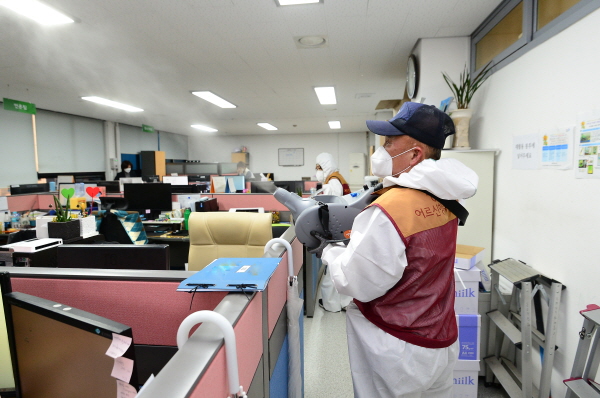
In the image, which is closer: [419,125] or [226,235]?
[419,125]

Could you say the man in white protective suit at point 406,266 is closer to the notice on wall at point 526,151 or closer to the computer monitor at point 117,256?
the computer monitor at point 117,256

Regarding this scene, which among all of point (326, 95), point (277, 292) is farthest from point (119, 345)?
point (326, 95)

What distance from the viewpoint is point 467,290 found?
1840 millimetres

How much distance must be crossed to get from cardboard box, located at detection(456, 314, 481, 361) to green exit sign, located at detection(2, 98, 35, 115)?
681 cm

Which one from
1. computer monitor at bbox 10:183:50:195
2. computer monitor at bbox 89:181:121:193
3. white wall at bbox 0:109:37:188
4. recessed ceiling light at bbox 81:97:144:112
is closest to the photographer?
computer monitor at bbox 10:183:50:195

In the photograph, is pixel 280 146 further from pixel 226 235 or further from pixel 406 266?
pixel 406 266

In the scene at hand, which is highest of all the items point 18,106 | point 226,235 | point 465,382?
point 18,106

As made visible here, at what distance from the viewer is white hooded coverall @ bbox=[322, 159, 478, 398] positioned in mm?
954

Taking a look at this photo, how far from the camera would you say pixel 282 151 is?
11.6 meters

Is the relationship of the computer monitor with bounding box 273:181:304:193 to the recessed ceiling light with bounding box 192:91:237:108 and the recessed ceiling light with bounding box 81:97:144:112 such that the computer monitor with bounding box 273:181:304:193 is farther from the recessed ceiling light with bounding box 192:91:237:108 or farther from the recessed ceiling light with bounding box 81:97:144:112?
the recessed ceiling light with bounding box 81:97:144:112

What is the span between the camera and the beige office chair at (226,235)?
76.6 inches

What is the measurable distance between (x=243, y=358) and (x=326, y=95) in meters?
5.37

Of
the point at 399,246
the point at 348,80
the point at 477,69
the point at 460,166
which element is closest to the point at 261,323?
the point at 399,246

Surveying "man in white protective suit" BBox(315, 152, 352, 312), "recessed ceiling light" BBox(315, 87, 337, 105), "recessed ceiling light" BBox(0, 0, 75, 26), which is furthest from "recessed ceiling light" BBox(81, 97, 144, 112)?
"man in white protective suit" BBox(315, 152, 352, 312)
